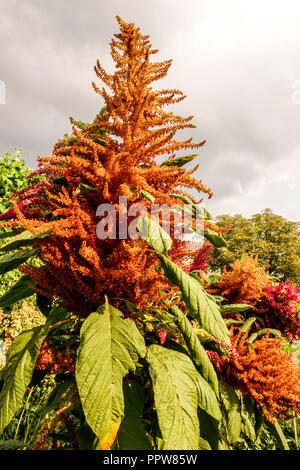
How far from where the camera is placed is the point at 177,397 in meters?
0.66

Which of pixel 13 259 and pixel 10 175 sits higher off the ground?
pixel 10 175

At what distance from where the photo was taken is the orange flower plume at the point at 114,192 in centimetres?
75

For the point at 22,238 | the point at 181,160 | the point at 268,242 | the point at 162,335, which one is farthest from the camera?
the point at 268,242

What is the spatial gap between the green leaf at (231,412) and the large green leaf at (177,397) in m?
0.19

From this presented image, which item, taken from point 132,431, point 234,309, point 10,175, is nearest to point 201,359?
point 132,431

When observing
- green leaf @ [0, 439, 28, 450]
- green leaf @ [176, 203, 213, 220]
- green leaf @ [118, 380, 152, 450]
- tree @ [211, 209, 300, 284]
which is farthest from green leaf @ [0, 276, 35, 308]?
tree @ [211, 209, 300, 284]

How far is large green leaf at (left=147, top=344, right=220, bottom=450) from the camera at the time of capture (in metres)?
0.62

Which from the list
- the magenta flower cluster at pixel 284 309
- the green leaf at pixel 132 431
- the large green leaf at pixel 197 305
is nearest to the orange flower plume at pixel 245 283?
the magenta flower cluster at pixel 284 309

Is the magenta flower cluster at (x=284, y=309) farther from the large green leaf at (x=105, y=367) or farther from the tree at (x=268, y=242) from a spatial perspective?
the tree at (x=268, y=242)

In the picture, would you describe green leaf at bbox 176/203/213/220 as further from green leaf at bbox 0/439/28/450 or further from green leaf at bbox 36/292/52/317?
green leaf at bbox 0/439/28/450

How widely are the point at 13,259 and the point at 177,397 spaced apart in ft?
2.12

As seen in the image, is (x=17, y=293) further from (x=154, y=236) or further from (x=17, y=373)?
(x=154, y=236)

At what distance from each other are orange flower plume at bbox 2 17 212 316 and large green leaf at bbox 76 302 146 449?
12 centimetres
